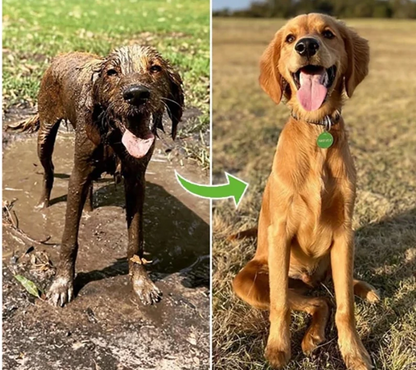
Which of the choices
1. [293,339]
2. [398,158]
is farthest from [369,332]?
[398,158]

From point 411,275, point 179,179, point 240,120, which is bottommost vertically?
point 240,120

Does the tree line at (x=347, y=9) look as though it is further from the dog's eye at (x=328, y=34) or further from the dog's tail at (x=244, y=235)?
the dog's eye at (x=328, y=34)

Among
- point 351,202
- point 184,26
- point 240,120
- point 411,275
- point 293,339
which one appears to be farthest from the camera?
point 240,120

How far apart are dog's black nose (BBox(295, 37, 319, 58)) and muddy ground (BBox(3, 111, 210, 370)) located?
4.06ft

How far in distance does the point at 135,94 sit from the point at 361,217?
240 centimetres

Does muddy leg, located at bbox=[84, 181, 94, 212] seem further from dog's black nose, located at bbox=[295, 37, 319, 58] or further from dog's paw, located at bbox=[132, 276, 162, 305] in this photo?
dog's black nose, located at bbox=[295, 37, 319, 58]

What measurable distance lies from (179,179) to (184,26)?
1278 millimetres

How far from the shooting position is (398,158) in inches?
222

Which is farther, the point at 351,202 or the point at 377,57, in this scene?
the point at 377,57

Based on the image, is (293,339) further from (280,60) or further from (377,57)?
(377,57)

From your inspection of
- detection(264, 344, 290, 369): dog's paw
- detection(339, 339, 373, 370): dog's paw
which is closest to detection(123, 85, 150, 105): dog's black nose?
detection(264, 344, 290, 369): dog's paw

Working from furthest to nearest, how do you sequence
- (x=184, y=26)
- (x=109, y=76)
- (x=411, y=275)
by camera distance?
(x=184, y=26) → (x=411, y=275) → (x=109, y=76)

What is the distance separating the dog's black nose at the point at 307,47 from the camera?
2.20 m

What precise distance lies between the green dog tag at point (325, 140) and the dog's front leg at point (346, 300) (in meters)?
0.40
